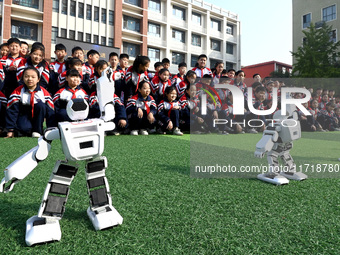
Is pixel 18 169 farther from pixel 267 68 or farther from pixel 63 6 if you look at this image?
pixel 267 68

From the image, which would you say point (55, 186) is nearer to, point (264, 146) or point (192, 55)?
point (264, 146)

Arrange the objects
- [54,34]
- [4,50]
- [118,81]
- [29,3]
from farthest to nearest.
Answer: [54,34] < [29,3] < [118,81] < [4,50]

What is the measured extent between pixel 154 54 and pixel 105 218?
2437 cm

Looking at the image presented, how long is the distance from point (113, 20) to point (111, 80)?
22.6m

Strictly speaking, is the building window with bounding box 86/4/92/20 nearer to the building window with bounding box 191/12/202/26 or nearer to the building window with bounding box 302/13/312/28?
the building window with bounding box 191/12/202/26

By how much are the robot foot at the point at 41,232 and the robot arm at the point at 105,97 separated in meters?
0.60

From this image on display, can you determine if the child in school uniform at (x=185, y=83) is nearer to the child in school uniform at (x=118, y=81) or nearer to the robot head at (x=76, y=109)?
the child in school uniform at (x=118, y=81)

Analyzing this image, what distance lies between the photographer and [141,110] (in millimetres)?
5488

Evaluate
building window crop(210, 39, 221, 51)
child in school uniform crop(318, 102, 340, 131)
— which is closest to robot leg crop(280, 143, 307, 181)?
child in school uniform crop(318, 102, 340, 131)

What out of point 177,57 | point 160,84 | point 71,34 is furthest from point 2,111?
point 177,57

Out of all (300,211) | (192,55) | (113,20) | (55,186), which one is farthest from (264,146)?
(192,55)

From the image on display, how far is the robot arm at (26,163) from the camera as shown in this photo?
4.35ft

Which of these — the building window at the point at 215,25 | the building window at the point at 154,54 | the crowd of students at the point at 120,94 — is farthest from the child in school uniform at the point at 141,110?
the building window at the point at 215,25

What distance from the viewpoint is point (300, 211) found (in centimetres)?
167
